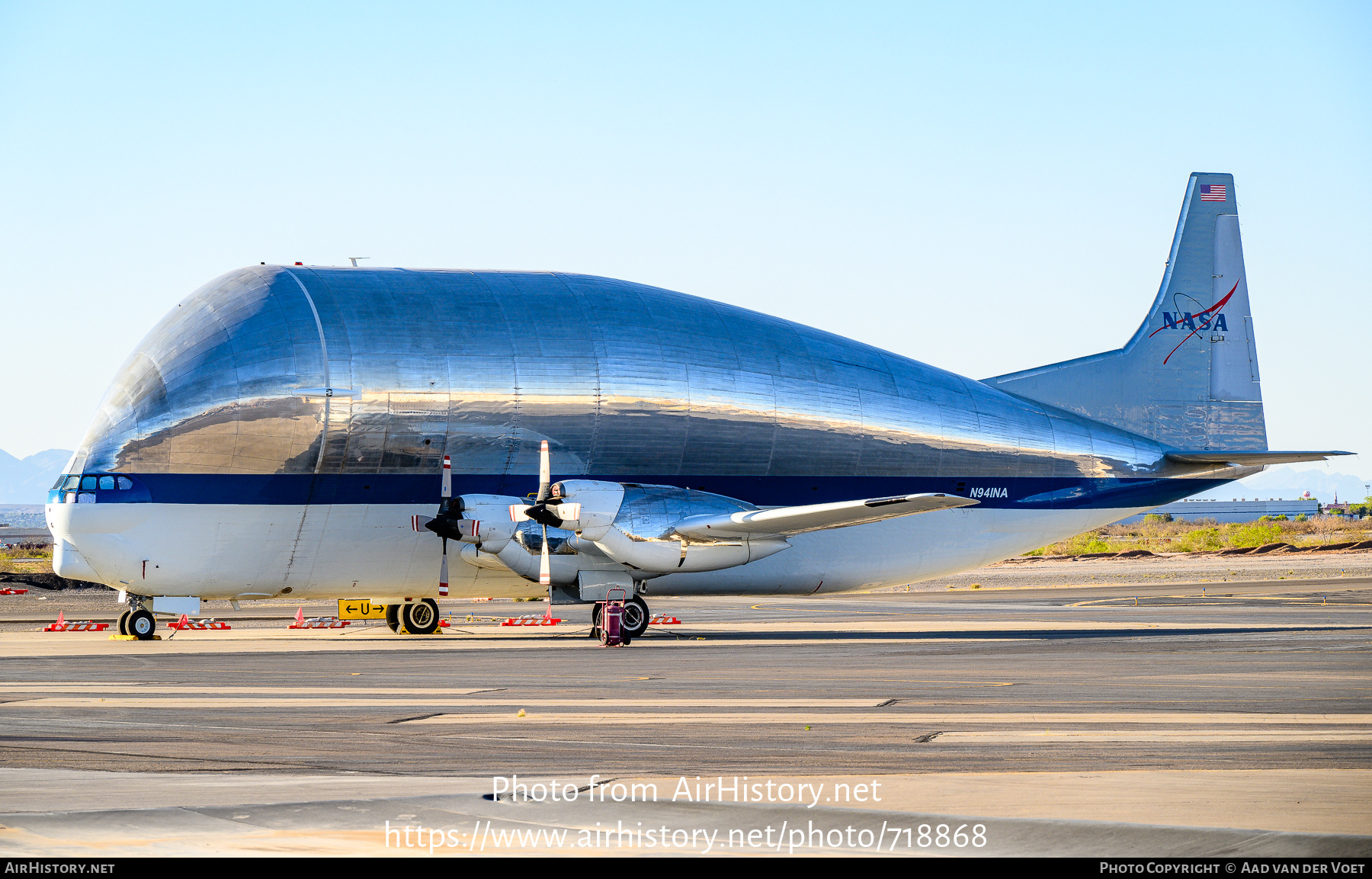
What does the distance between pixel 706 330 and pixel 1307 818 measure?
23956mm

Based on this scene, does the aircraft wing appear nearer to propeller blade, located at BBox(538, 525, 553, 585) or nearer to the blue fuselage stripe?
the blue fuselage stripe

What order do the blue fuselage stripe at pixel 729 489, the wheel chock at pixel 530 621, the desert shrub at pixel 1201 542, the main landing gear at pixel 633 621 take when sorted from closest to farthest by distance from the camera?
1. the blue fuselage stripe at pixel 729 489
2. the main landing gear at pixel 633 621
3. the wheel chock at pixel 530 621
4. the desert shrub at pixel 1201 542

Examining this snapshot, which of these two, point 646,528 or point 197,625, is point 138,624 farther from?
point 646,528

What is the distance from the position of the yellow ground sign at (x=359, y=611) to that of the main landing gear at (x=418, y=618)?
755mm

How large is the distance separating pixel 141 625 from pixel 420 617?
248 inches

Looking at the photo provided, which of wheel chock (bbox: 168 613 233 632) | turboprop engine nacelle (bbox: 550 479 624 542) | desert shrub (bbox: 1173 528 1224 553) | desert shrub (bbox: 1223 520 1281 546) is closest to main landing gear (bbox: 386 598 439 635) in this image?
wheel chock (bbox: 168 613 233 632)

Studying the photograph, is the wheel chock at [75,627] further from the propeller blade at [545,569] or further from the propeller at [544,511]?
the propeller blade at [545,569]

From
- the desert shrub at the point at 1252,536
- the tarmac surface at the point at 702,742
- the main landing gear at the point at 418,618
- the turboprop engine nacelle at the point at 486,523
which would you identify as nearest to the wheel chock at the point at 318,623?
the main landing gear at the point at 418,618

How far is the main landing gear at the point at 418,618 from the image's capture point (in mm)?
30562

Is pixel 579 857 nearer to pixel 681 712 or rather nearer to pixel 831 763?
pixel 831 763

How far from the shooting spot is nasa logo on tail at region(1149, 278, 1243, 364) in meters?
35.8

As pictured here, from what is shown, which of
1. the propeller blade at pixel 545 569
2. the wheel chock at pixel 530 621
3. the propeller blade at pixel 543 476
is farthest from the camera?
the wheel chock at pixel 530 621

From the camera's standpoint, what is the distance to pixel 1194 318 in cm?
3581

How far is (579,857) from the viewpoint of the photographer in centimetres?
674
